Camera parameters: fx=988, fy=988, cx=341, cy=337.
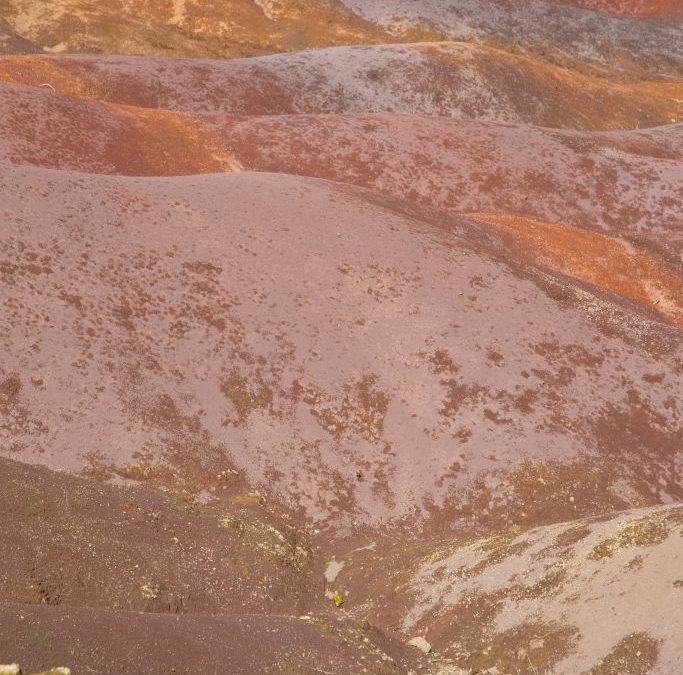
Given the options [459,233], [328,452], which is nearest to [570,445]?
[328,452]

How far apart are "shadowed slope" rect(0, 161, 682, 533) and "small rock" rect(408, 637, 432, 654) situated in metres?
6.22

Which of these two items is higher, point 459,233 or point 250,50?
point 459,233

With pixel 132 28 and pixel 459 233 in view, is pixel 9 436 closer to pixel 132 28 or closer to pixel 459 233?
pixel 459 233

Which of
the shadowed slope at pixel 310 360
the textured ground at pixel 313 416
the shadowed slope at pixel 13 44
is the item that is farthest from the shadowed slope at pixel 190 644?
the shadowed slope at pixel 13 44

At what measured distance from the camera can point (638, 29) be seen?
11500 centimetres

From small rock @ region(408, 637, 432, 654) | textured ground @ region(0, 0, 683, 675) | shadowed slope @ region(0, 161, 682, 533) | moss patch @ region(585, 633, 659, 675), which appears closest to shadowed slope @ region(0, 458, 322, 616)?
textured ground @ region(0, 0, 683, 675)

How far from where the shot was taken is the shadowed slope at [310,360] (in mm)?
23953

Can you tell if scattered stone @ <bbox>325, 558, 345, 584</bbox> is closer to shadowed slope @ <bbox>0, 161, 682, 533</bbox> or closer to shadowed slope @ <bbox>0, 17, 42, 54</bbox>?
shadowed slope @ <bbox>0, 161, 682, 533</bbox>

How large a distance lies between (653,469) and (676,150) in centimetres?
4418

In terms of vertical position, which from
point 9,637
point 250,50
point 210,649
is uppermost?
point 9,637

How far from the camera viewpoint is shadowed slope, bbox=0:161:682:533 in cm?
2395

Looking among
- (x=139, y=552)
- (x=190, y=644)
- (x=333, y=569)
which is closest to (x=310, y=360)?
(x=333, y=569)

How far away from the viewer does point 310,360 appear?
2717 centimetres

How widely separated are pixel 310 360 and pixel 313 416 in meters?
1.93
